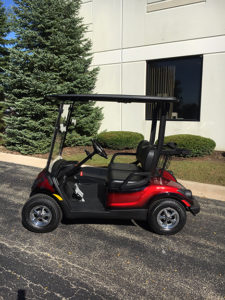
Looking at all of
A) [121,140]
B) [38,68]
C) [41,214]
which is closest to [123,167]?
[41,214]

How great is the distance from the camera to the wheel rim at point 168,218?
3020 millimetres

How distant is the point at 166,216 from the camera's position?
9.98ft

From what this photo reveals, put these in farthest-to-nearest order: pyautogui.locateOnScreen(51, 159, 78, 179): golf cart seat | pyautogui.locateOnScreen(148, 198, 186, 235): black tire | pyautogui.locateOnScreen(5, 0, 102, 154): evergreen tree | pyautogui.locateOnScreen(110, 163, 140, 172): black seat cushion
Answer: pyautogui.locateOnScreen(5, 0, 102, 154): evergreen tree
pyautogui.locateOnScreen(110, 163, 140, 172): black seat cushion
pyautogui.locateOnScreen(51, 159, 78, 179): golf cart seat
pyautogui.locateOnScreen(148, 198, 186, 235): black tire

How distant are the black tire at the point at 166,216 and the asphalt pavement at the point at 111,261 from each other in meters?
0.11

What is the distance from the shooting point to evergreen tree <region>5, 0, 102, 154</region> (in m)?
8.24

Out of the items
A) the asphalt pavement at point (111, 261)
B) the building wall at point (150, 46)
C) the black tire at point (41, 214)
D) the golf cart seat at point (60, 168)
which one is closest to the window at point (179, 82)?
the building wall at point (150, 46)

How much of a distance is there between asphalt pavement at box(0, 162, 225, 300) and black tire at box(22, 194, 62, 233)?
11 cm

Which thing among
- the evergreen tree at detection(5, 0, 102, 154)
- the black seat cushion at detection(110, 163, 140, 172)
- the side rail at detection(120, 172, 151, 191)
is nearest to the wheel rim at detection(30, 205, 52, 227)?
the side rail at detection(120, 172, 151, 191)

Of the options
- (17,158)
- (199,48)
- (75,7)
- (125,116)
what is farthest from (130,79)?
(17,158)

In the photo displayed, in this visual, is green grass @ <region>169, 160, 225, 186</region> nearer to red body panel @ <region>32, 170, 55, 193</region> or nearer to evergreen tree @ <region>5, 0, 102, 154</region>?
red body panel @ <region>32, 170, 55, 193</region>

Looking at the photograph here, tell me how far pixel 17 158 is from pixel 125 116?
4.64 m

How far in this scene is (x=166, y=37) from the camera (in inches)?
344

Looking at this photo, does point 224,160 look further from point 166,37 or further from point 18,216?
point 18,216

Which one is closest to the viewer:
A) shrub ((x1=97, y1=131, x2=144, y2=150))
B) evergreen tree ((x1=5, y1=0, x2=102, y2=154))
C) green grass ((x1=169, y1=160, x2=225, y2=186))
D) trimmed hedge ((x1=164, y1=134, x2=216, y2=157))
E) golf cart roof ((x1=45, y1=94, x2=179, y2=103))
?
golf cart roof ((x1=45, y1=94, x2=179, y2=103))
